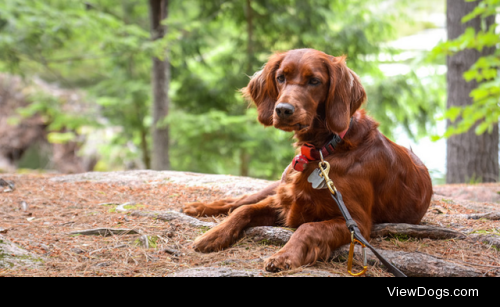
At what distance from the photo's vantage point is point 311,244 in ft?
7.59

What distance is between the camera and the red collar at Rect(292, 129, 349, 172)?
8.89ft

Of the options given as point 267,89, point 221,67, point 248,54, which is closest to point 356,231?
point 267,89

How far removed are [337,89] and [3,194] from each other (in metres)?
3.21

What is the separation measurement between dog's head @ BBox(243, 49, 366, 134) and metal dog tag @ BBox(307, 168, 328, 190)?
29 cm

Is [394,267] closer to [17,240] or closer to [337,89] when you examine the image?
[337,89]

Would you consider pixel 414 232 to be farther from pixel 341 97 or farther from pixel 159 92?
pixel 159 92

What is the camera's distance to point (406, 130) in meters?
8.93

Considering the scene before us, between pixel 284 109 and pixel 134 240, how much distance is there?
1.29 metres

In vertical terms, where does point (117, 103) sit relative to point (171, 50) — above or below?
below

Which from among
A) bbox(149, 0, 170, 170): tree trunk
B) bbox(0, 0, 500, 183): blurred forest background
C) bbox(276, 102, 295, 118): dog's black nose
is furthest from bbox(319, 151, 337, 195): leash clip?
bbox(149, 0, 170, 170): tree trunk

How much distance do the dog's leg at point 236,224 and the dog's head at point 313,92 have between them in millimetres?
661

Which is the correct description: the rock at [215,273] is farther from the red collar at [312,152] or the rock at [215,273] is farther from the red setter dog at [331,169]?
the red collar at [312,152]

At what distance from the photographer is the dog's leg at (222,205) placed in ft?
10.9
